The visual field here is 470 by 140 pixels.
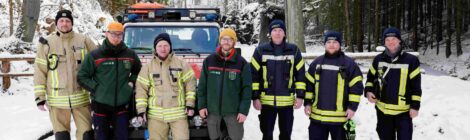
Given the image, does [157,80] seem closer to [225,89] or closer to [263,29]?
[225,89]

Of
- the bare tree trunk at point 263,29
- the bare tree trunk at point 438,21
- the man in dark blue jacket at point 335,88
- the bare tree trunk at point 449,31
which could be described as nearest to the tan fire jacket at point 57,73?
the man in dark blue jacket at point 335,88

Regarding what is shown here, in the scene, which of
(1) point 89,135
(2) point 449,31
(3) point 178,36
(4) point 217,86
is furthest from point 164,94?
(2) point 449,31

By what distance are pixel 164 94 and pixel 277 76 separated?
147 centimetres

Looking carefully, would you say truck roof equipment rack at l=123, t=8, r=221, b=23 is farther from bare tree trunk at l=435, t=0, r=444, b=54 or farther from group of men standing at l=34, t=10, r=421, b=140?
bare tree trunk at l=435, t=0, r=444, b=54

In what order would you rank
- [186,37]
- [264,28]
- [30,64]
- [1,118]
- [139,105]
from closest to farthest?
[139,105]
[186,37]
[1,118]
[30,64]
[264,28]

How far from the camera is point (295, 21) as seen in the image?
13.3 m

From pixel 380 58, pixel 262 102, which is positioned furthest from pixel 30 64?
pixel 380 58

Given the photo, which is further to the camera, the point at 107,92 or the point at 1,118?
the point at 1,118

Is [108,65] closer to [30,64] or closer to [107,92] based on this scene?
[107,92]

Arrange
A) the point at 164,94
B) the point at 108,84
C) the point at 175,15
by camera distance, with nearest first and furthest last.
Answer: the point at 164,94, the point at 108,84, the point at 175,15

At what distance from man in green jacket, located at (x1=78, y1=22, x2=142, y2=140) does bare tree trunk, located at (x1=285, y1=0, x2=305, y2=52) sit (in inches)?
348

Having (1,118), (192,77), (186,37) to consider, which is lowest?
(1,118)

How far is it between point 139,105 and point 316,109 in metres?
2.22

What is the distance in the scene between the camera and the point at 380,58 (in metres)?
5.52
